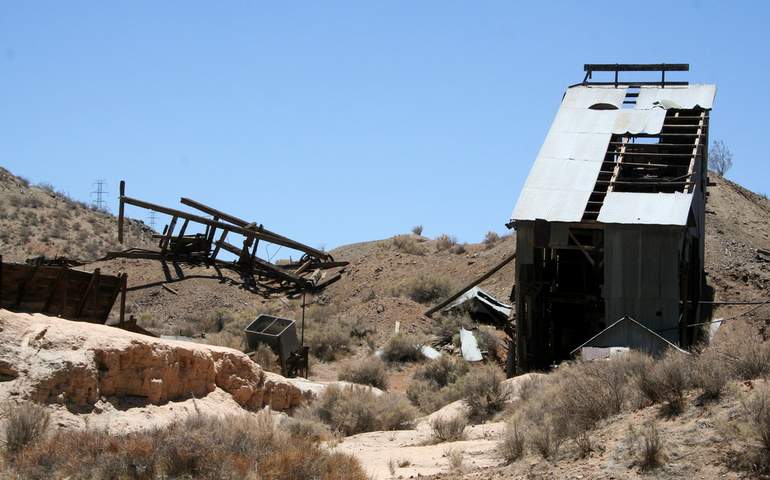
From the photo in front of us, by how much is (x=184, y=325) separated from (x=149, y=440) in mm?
25946

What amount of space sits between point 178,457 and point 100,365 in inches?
147

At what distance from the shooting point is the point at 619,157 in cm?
2778

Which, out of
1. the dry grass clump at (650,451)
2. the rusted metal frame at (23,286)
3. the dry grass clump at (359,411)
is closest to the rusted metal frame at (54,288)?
the rusted metal frame at (23,286)

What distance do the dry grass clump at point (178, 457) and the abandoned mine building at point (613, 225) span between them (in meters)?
11.6

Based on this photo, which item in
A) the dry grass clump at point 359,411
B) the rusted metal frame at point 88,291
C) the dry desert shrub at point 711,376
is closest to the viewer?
the dry desert shrub at point 711,376

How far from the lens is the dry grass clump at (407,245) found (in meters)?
48.2

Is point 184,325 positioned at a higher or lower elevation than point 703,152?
lower

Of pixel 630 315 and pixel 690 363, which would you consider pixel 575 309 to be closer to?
pixel 630 315

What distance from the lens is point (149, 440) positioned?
11.4m

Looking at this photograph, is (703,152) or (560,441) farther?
(703,152)

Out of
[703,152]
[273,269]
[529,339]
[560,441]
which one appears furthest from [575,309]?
[560,441]

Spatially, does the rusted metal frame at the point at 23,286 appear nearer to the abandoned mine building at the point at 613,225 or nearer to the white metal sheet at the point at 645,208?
the abandoned mine building at the point at 613,225

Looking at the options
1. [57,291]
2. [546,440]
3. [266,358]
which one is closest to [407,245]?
[266,358]

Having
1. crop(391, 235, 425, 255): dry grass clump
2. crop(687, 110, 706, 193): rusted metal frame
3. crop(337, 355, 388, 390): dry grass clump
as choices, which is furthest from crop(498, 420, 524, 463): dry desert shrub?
crop(391, 235, 425, 255): dry grass clump
